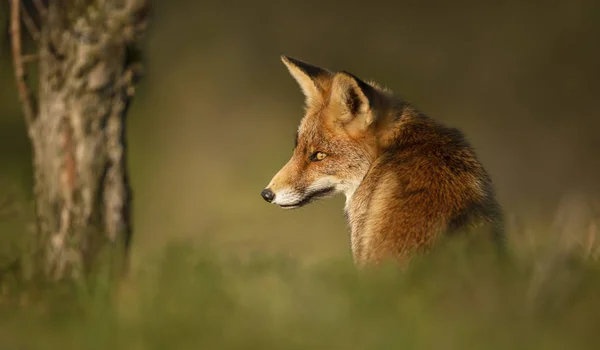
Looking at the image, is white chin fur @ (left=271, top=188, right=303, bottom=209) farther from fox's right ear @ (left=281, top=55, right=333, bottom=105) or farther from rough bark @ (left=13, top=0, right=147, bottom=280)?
rough bark @ (left=13, top=0, right=147, bottom=280)

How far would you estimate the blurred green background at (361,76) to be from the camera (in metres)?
15.5

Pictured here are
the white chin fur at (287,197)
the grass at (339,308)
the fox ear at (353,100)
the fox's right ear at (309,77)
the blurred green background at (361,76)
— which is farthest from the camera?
the blurred green background at (361,76)

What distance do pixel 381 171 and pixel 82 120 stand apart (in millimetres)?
1860

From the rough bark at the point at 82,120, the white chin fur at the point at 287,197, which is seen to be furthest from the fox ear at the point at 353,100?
the rough bark at the point at 82,120

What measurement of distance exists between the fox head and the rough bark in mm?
998

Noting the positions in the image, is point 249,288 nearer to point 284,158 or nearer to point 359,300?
point 359,300

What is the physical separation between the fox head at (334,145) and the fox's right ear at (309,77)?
56mm

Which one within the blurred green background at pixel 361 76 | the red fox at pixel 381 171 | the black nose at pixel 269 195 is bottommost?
the blurred green background at pixel 361 76

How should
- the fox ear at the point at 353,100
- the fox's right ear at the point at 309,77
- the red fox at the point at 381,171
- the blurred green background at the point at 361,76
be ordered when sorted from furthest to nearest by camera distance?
the blurred green background at the point at 361,76 → the fox's right ear at the point at 309,77 → the fox ear at the point at 353,100 → the red fox at the point at 381,171

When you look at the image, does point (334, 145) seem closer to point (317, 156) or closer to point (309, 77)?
point (317, 156)

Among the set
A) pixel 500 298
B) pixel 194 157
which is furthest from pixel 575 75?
pixel 500 298

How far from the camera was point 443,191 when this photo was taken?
162 inches

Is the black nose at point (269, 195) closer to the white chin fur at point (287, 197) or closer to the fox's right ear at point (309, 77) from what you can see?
the white chin fur at point (287, 197)

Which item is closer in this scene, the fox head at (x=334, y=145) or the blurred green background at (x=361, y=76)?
the fox head at (x=334, y=145)
